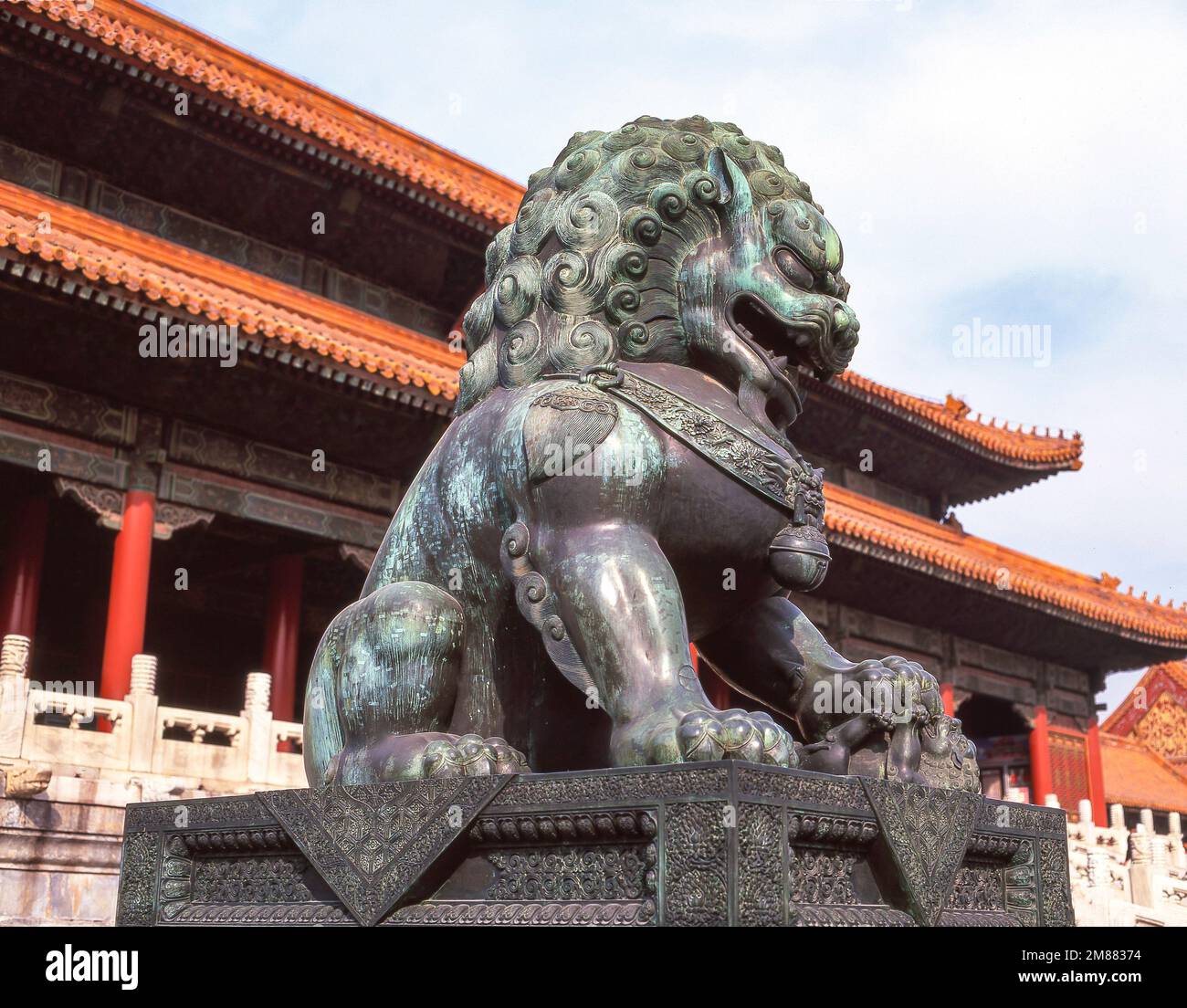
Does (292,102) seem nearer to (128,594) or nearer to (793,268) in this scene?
(128,594)

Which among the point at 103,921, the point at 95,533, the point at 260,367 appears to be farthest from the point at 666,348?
the point at 95,533

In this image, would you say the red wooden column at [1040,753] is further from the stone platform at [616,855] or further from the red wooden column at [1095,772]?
the stone platform at [616,855]

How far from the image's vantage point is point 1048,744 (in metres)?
18.7

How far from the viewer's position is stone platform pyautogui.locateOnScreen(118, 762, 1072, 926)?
5.88 feet

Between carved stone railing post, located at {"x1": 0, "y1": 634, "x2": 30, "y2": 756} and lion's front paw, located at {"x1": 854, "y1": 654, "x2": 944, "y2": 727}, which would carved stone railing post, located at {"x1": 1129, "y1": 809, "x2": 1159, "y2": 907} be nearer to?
carved stone railing post, located at {"x1": 0, "y1": 634, "x2": 30, "y2": 756}

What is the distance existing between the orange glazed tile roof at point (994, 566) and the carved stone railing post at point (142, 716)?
6.64 metres

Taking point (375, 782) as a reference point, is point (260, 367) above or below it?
above

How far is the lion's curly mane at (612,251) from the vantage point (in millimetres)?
2484

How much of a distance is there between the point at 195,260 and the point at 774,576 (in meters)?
10.2

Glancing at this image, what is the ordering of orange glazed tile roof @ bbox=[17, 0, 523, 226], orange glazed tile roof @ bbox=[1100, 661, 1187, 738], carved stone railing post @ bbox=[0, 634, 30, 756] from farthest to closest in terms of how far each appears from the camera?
1. orange glazed tile roof @ bbox=[1100, 661, 1187, 738]
2. orange glazed tile roof @ bbox=[17, 0, 523, 226]
3. carved stone railing post @ bbox=[0, 634, 30, 756]

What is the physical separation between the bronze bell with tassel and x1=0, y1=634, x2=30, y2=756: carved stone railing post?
20.9ft

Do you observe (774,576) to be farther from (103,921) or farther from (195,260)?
(195,260)

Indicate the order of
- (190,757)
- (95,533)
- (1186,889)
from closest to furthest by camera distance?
(190,757) < (1186,889) < (95,533)

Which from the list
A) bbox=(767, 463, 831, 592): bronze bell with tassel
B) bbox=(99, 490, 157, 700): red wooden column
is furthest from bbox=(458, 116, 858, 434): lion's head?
bbox=(99, 490, 157, 700): red wooden column
